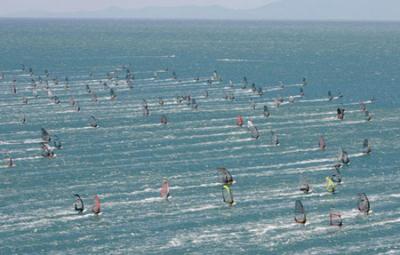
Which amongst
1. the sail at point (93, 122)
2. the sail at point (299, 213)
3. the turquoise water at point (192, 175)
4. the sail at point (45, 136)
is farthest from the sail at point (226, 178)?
the sail at point (93, 122)

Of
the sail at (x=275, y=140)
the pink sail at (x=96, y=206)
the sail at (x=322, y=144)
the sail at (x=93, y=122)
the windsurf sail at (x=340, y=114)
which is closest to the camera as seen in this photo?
the pink sail at (x=96, y=206)

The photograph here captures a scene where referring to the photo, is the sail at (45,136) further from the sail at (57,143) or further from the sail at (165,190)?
the sail at (165,190)

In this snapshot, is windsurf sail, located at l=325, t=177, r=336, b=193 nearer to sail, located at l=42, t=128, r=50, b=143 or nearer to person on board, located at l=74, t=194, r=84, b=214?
person on board, located at l=74, t=194, r=84, b=214

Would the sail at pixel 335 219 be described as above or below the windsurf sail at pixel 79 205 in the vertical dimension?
below

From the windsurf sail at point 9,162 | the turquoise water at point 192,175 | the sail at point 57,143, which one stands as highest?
the sail at point 57,143

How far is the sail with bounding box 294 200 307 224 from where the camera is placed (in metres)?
69.3

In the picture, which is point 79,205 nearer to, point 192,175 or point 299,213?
point 192,175

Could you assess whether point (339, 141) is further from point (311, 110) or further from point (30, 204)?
point (30, 204)

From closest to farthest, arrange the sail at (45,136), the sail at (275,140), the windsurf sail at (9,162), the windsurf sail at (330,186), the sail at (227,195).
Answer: the sail at (227,195)
the windsurf sail at (330,186)
the windsurf sail at (9,162)
the sail at (275,140)
the sail at (45,136)

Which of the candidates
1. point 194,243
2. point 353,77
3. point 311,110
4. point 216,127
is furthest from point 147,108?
point 353,77

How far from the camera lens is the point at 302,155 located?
3799 inches

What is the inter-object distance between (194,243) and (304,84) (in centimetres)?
11222

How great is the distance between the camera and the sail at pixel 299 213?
6931 cm

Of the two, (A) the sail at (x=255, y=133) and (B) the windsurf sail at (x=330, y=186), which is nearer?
(B) the windsurf sail at (x=330, y=186)
